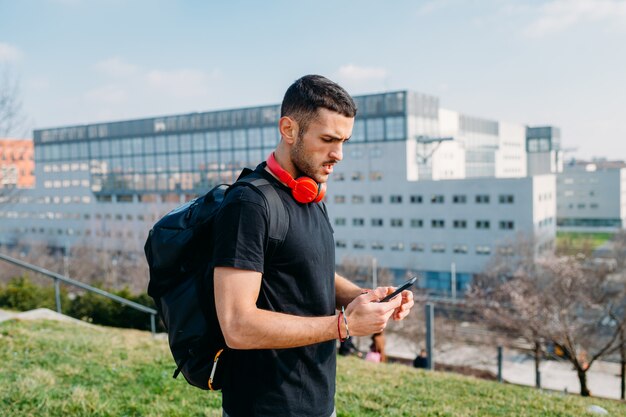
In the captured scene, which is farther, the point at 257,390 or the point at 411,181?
the point at 411,181

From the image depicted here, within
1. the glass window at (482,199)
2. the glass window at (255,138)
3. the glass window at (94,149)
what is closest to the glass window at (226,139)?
the glass window at (255,138)

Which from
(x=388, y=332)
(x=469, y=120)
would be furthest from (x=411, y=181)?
(x=388, y=332)

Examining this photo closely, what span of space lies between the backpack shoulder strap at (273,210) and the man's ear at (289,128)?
229 mm

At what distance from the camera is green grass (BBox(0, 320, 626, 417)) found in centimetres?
512

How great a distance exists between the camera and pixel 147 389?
19.2 ft

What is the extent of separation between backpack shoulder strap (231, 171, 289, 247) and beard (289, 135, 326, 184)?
0.18m

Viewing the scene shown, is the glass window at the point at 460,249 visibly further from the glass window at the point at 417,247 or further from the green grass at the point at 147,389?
the green grass at the point at 147,389

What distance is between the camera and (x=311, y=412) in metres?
2.51

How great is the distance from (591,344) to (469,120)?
47865mm

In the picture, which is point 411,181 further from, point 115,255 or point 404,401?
point 404,401

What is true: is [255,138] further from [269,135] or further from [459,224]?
[459,224]

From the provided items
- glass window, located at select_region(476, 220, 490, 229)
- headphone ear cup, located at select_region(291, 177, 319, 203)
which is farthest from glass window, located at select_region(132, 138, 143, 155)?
headphone ear cup, located at select_region(291, 177, 319, 203)

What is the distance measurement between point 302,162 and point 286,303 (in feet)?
2.04

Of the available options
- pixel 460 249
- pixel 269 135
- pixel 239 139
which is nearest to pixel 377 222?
pixel 460 249
